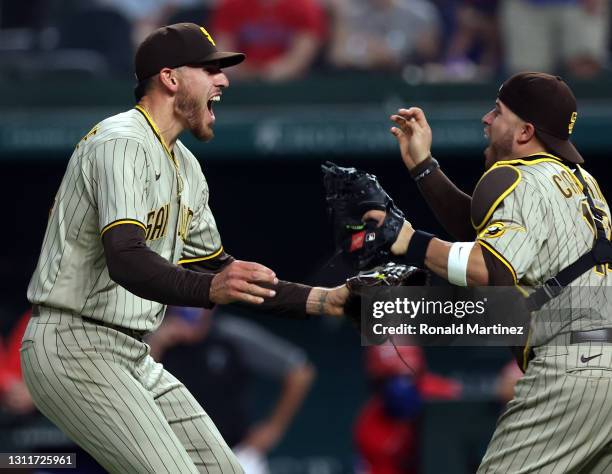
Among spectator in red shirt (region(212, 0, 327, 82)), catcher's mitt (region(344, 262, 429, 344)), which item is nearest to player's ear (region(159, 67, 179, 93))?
catcher's mitt (region(344, 262, 429, 344))

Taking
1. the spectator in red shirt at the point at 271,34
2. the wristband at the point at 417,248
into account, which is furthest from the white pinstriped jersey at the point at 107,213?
the spectator in red shirt at the point at 271,34

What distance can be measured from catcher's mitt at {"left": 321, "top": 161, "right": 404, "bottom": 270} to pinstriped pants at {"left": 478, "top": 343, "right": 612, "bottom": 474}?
640 mm

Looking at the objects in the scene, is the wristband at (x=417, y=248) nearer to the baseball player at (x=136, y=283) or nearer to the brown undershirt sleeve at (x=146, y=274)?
the baseball player at (x=136, y=283)

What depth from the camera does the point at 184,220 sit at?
4285 millimetres

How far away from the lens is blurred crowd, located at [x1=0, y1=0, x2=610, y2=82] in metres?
8.34

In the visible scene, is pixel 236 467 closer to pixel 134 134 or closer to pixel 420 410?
pixel 134 134

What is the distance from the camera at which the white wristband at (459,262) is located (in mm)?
3977

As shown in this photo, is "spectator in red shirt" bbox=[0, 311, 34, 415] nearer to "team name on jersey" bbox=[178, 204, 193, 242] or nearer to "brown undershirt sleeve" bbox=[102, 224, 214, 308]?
"team name on jersey" bbox=[178, 204, 193, 242]

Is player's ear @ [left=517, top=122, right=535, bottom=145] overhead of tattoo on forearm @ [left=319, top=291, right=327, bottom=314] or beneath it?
overhead

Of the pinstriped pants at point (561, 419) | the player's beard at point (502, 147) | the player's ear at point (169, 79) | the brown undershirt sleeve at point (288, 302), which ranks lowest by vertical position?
the pinstriped pants at point (561, 419)

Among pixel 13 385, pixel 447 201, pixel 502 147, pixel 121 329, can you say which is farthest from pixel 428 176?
pixel 13 385

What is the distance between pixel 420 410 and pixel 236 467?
3339 millimetres

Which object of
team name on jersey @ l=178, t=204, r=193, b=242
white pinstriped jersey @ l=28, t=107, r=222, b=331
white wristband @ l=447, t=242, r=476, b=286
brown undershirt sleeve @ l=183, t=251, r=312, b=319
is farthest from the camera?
brown undershirt sleeve @ l=183, t=251, r=312, b=319

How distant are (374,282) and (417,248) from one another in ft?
0.58
